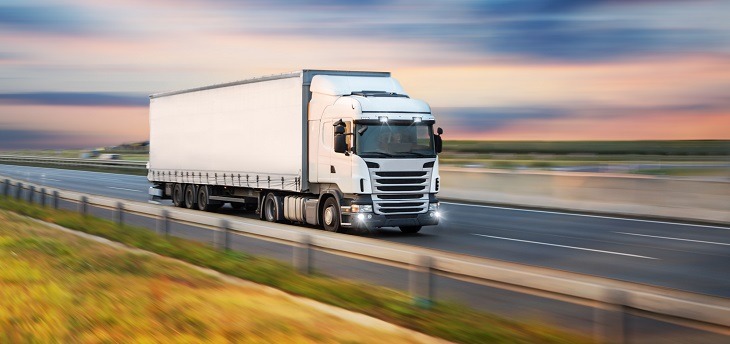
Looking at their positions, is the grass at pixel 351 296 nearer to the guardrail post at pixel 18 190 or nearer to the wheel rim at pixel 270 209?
the wheel rim at pixel 270 209

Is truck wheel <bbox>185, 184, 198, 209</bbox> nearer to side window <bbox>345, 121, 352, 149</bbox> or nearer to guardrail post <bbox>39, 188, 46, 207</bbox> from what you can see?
guardrail post <bbox>39, 188, 46, 207</bbox>

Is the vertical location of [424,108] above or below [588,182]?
above

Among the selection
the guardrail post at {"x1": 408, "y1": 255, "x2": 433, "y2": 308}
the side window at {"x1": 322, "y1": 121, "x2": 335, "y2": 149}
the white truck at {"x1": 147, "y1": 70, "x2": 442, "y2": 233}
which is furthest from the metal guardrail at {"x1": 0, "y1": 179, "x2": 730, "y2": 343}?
the side window at {"x1": 322, "y1": 121, "x2": 335, "y2": 149}

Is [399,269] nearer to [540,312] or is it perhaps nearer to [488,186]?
[540,312]

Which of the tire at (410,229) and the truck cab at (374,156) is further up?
the truck cab at (374,156)

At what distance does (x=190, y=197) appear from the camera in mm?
30594

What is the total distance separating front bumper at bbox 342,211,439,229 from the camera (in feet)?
68.5

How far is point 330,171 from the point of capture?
21.8 meters

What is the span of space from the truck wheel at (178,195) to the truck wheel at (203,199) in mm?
1614

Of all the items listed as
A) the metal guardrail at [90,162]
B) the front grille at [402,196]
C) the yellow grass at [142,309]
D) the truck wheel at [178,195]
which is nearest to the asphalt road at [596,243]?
the front grille at [402,196]

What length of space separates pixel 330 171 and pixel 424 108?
2598 mm

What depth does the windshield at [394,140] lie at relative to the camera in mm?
21078

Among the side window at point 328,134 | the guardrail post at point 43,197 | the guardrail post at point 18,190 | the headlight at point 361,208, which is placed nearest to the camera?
the headlight at point 361,208

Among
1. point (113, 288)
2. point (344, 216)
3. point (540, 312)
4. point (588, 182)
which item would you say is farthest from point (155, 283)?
point (588, 182)
